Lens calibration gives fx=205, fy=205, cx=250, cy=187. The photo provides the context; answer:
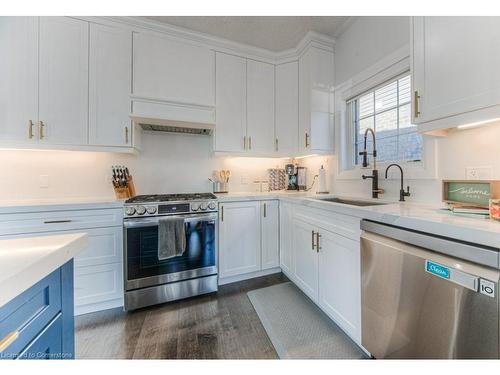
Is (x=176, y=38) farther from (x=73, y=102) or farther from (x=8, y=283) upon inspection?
(x=8, y=283)

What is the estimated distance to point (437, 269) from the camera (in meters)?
0.88

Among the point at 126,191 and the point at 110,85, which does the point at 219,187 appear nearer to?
the point at 126,191

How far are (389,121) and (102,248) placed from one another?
2825 mm

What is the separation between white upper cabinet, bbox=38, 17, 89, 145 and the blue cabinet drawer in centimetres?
182

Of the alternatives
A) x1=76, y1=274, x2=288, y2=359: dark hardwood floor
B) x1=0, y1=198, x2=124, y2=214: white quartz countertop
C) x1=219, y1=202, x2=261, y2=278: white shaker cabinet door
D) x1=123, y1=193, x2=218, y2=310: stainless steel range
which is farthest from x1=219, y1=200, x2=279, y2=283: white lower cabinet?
x1=0, y1=198, x2=124, y2=214: white quartz countertop

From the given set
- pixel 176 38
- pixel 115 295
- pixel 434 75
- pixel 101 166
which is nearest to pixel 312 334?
pixel 115 295

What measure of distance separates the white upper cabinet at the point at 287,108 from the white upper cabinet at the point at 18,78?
242 centimetres

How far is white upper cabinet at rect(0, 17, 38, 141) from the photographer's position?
5.62 ft

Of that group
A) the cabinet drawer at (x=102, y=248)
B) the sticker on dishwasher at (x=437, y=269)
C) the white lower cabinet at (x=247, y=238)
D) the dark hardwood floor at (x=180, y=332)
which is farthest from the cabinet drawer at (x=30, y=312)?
the white lower cabinet at (x=247, y=238)

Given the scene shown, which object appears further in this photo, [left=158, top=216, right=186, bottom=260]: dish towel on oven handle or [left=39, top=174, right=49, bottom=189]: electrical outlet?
[left=39, top=174, right=49, bottom=189]: electrical outlet

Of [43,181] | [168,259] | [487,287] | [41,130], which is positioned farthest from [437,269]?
[43,181]

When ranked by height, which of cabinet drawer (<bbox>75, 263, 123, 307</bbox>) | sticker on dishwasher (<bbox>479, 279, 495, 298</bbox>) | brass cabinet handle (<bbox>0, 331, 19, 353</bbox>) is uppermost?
brass cabinet handle (<bbox>0, 331, 19, 353</bbox>)

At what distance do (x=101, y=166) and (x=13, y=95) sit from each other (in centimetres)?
84

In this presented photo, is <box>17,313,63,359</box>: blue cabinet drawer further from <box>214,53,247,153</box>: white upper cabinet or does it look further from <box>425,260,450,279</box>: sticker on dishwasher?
<box>214,53,247,153</box>: white upper cabinet
